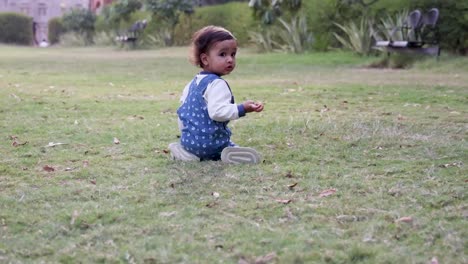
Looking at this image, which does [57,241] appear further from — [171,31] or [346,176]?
[171,31]

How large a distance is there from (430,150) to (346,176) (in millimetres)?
852

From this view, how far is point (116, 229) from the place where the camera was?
7.68 ft

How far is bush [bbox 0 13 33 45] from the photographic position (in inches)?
1375

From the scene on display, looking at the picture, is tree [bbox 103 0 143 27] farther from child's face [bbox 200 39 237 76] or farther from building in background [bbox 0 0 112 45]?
child's face [bbox 200 39 237 76]

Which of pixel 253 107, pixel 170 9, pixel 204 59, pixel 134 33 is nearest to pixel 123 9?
pixel 134 33

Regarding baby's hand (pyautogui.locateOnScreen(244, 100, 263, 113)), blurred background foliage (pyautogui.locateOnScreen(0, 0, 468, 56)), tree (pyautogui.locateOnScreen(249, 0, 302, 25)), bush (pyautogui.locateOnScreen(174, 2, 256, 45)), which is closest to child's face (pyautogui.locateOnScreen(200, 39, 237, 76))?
baby's hand (pyautogui.locateOnScreen(244, 100, 263, 113))

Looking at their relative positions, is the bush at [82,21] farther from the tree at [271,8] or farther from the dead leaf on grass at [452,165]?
the dead leaf on grass at [452,165]

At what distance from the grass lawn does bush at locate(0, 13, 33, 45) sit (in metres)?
30.8

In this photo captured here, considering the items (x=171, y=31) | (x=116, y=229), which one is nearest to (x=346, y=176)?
(x=116, y=229)

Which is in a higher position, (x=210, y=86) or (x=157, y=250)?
(x=210, y=86)

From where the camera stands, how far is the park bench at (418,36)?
11.4 metres

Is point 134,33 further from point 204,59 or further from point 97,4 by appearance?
point 204,59

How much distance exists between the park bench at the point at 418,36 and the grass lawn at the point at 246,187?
5.45m

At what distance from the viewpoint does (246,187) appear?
2.96 metres
